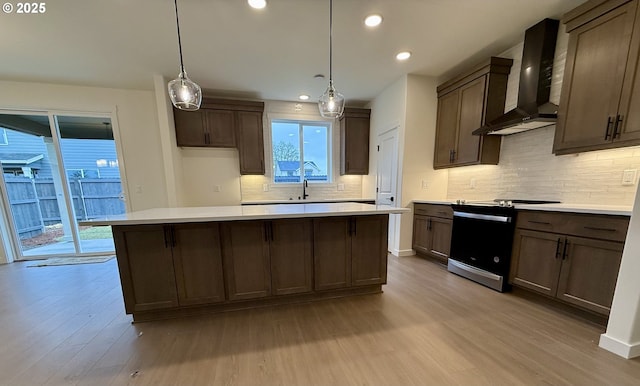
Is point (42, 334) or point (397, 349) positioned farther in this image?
point (42, 334)

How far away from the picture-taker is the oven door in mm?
2256

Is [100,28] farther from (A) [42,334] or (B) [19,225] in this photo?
(B) [19,225]

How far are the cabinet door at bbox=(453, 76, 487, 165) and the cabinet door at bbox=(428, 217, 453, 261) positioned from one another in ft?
2.85

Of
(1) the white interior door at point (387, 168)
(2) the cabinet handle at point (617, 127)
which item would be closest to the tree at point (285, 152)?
(1) the white interior door at point (387, 168)

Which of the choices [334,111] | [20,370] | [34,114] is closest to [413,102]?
[334,111]

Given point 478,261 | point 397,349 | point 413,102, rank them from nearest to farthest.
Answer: point 397,349 → point 478,261 → point 413,102

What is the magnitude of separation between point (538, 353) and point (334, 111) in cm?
250

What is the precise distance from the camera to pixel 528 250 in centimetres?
210

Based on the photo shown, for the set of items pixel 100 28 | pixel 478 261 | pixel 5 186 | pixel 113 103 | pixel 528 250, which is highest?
pixel 100 28

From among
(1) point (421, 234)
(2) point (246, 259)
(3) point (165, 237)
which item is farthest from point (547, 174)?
(3) point (165, 237)

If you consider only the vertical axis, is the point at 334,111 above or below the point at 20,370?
above

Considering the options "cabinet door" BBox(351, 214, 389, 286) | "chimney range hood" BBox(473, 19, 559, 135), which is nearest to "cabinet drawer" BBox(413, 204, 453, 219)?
"chimney range hood" BBox(473, 19, 559, 135)

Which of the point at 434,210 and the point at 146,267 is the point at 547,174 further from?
the point at 146,267

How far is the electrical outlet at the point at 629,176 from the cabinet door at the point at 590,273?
0.68m
